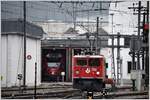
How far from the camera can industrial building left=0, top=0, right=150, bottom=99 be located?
28484 millimetres

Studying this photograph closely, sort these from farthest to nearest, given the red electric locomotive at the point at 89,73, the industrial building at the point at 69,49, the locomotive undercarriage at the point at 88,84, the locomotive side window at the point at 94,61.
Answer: the industrial building at the point at 69,49
the locomotive side window at the point at 94,61
the red electric locomotive at the point at 89,73
the locomotive undercarriage at the point at 88,84

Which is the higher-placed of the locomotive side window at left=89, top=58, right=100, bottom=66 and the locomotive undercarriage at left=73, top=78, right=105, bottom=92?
the locomotive side window at left=89, top=58, right=100, bottom=66

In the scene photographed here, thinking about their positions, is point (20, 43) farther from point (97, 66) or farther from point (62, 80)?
point (62, 80)

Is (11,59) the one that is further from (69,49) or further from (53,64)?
(69,49)

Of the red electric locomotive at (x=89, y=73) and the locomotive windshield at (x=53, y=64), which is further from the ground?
the red electric locomotive at (x=89, y=73)

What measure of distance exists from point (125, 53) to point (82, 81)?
2919 centimetres

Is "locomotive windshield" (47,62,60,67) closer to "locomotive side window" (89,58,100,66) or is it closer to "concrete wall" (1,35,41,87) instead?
"concrete wall" (1,35,41,87)

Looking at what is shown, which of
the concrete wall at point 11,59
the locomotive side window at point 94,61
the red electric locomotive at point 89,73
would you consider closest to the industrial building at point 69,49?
the concrete wall at point 11,59

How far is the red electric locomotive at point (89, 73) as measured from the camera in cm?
2341

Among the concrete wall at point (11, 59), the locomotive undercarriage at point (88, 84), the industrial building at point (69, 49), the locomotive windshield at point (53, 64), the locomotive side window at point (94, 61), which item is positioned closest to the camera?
the locomotive undercarriage at point (88, 84)

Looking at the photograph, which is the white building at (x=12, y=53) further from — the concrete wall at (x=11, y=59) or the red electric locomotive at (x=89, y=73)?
the red electric locomotive at (x=89, y=73)

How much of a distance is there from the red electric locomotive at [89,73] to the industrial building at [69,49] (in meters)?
0.10

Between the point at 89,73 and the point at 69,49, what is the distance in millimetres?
28547

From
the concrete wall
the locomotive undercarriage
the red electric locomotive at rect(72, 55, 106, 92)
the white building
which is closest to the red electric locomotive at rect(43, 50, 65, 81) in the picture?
the white building
